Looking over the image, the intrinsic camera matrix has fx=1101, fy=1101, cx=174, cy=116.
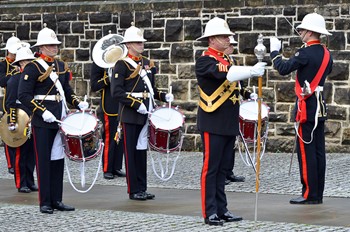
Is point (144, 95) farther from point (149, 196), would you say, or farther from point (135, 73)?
point (149, 196)

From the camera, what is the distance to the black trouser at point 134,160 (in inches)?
483

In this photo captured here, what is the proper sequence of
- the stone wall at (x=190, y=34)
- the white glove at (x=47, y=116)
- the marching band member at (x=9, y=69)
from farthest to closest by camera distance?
the stone wall at (x=190, y=34), the marching band member at (x=9, y=69), the white glove at (x=47, y=116)

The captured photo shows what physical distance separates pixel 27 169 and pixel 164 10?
5382mm

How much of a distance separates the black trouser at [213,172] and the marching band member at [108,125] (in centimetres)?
434

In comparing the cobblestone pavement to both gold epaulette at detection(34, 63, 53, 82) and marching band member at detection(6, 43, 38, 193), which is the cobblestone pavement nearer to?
marching band member at detection(6, 43, 38, 193)

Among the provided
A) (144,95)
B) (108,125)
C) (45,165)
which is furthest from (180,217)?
(108,125)

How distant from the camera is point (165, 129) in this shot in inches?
479

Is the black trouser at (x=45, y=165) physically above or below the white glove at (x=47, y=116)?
below

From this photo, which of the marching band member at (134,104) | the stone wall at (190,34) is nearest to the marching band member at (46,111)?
the marching band member at (134,104)

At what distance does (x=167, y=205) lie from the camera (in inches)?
453

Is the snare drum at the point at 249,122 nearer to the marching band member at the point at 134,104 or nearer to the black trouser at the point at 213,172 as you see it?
the marching band member at the point at 134,104

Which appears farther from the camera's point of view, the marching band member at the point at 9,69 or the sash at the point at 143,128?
the marching band member at the point at 9,69

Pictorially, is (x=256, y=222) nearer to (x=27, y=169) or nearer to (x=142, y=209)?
(x=142, y=209)

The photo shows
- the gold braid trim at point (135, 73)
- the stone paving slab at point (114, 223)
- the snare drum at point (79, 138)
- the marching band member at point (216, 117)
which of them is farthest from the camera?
the gold braid trim at point (135, 73)
